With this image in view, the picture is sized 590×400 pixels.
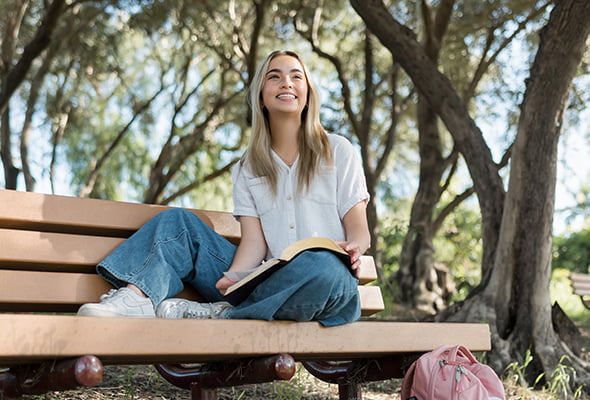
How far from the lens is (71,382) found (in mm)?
1765

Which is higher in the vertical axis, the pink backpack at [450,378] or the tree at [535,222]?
the tree at [535,222]

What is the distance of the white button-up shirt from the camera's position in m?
2.72

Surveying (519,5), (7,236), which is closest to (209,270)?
(7,236)

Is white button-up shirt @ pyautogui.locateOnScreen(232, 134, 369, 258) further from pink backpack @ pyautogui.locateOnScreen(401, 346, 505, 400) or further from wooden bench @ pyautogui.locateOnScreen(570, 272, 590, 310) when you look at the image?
wooden bench @ pyautogui.locateOnScreen(570, 272, 590, 310)

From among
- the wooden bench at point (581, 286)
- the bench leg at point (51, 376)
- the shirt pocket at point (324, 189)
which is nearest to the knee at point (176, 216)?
the shirt pocket at point (324, 189)

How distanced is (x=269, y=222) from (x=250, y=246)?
4.8 inches

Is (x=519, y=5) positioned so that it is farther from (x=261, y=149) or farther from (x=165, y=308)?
(x=165, y=308)

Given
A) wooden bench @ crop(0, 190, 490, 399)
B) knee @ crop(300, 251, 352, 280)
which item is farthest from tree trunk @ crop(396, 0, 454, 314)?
knee @ crop(300, 251, 352, 280)

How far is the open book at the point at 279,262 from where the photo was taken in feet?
7.26

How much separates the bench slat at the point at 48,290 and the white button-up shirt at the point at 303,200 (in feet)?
2.09

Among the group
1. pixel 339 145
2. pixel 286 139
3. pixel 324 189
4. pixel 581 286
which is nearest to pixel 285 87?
pixel 286 139

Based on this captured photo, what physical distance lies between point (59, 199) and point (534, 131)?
9.74ft

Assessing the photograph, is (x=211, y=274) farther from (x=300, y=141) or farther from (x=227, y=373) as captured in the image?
(x=300, y=141)

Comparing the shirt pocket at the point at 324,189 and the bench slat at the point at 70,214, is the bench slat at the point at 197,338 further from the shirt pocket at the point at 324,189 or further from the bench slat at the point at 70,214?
the bench slat at the point at 70,214
